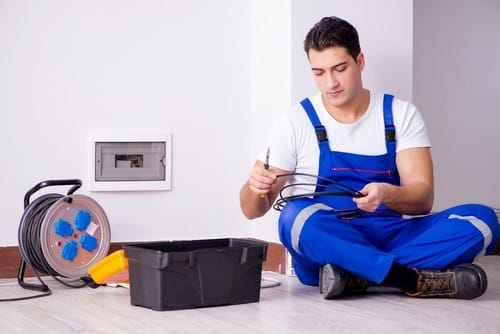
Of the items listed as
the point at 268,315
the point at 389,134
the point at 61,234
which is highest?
the point at 389,134

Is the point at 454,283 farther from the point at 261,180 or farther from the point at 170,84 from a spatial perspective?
the point at 170,84

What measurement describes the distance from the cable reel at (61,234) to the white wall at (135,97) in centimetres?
22

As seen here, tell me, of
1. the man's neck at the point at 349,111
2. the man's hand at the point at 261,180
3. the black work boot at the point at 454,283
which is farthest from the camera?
the man's neck at the point at 349,111

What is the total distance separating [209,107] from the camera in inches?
149

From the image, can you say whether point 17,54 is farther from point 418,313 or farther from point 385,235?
point 418,313

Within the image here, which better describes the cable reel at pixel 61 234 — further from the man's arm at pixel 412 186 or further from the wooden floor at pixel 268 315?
the man's arm at pixel 412 186

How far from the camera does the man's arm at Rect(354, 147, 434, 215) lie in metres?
2.95

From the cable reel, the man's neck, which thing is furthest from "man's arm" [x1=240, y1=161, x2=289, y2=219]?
the cable reel

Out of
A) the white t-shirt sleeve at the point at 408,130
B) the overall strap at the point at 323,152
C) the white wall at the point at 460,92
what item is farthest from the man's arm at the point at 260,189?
the white wall at the point at 460,92

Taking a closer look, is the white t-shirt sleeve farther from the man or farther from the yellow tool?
the yellow tool

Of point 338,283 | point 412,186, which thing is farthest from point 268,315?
point 412,186

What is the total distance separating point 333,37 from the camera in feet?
10.1

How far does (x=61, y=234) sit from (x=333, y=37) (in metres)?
1.25

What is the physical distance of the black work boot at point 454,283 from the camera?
2.94 metres
